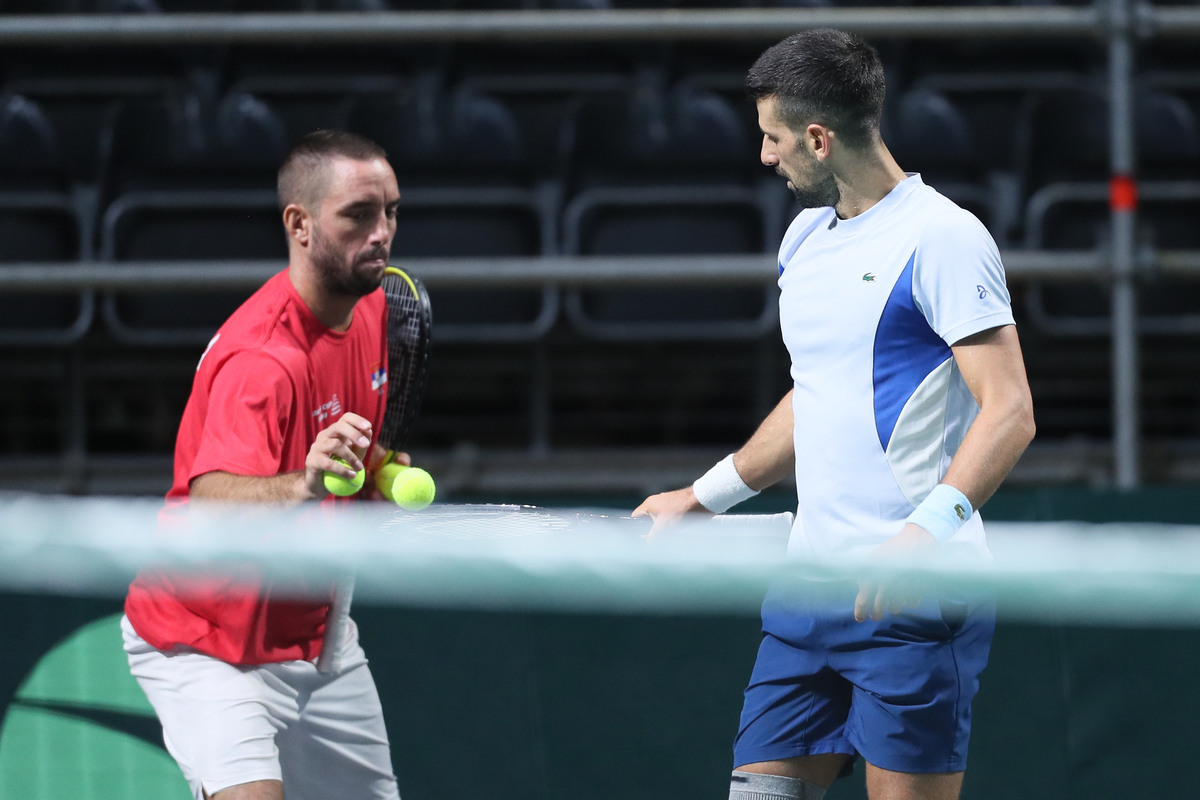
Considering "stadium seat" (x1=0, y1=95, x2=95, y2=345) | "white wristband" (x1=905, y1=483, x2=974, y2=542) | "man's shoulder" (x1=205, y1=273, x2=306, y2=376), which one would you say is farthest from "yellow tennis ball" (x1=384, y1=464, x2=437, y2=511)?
"stadium seat" (x1=0, y1=95, x2=95, y2=345)

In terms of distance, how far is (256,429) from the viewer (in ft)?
7.25

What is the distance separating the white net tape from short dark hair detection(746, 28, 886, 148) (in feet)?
3.03

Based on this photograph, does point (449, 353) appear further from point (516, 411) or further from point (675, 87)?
point (675, 87)

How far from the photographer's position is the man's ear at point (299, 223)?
7.91ft

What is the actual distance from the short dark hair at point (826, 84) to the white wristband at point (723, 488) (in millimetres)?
644

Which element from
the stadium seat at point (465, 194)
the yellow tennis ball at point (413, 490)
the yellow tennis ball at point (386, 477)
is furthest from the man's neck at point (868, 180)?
the stadium seat at point (465, 194)

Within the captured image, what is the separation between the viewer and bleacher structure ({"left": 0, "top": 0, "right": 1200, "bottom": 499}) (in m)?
4.18

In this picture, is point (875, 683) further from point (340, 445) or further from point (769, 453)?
point (340, 445)

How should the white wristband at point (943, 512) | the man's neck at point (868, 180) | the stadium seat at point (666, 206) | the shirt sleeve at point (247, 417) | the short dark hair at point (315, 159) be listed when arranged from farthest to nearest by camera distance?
1. the stadium seat at point (666, 206)
2. the short dark hair at point (315, 159)
3. the shirt sleeve at point (247, 417)
4. the man's neck at point (868, 180)
5. the white wristband at point (943, 512)

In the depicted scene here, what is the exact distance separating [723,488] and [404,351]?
75cm

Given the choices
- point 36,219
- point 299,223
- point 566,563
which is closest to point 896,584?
point 566,563

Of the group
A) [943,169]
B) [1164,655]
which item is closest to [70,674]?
[1164,655]

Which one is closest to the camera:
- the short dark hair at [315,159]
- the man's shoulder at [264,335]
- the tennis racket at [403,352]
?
the man's shoulder at [264,335]

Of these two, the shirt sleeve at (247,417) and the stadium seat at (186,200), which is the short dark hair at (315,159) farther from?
the stadium seat at (186,200)
